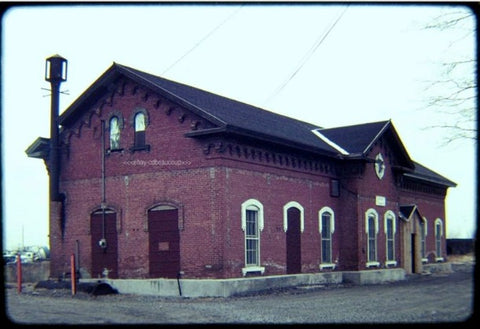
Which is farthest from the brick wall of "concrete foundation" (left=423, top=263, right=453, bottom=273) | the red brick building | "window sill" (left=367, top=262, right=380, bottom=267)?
"concrete foundation" (left=423, top=263, right=453, bottom=273)

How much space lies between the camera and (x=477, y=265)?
705 cm

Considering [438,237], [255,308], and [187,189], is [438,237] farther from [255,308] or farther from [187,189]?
[255,308]

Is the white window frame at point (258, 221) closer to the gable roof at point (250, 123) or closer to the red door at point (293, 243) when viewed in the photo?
the red door at point (293, 243)

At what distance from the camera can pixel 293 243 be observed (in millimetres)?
22859

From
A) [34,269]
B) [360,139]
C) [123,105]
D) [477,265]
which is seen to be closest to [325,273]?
[360,139]

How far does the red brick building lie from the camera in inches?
766

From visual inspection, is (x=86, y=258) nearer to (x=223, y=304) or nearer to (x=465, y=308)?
(x=223, y=304)

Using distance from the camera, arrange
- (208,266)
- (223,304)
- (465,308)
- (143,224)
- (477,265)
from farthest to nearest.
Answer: (143,224)
(208,266)
(223,304)
(465,308)
(477,265)

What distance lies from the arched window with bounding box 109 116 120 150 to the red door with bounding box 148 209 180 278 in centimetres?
290

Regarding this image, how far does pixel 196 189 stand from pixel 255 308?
5.44 m

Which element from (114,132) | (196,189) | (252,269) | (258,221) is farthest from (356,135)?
(114,132)

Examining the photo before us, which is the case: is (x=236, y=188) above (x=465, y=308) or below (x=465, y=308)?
above

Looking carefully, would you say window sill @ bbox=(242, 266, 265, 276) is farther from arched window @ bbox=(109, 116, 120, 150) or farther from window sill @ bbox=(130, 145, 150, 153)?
arched window @ bbox=(109, 116, 120, 150)

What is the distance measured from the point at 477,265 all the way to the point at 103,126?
17175 mm
